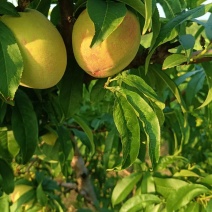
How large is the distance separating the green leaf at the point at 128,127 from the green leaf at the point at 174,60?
10 centimetres

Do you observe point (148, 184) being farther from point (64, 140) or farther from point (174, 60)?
point (174, 60)

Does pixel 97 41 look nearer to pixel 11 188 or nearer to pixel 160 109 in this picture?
pixel 160 109

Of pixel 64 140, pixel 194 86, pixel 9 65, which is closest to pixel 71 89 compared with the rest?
pixel 9 65

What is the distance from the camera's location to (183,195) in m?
0.85

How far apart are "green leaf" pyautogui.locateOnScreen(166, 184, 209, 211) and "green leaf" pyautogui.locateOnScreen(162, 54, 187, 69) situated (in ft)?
1.10

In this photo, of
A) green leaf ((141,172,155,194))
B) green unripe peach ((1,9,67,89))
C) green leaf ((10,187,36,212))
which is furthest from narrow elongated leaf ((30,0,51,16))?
green leaf ((10,187,36,212))

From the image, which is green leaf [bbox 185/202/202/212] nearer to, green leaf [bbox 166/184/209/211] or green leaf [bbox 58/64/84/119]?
green leaf [bbox 166/184/209/211]

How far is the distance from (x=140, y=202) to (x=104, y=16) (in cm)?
52

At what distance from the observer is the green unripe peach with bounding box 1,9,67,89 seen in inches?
21.1

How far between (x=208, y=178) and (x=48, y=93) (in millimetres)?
387

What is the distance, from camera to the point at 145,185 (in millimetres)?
968

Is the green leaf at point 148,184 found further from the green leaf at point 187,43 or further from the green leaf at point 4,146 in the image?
the green leaf at point 187,43

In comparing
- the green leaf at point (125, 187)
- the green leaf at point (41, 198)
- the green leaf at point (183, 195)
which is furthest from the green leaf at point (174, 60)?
the green leaf at point (41, 198)

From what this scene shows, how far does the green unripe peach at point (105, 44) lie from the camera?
542mm
